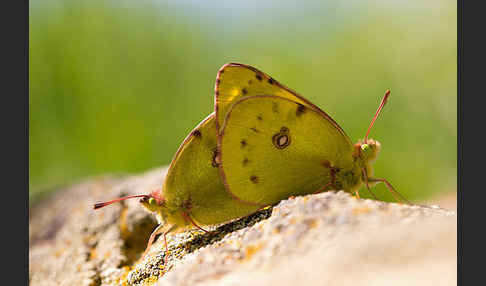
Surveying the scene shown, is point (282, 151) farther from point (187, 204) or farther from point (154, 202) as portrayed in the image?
point (154, 202)

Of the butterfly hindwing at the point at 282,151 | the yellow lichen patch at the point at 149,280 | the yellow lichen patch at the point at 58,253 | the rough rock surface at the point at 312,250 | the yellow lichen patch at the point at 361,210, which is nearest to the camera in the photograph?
the rough rock surface at the point at 312,250

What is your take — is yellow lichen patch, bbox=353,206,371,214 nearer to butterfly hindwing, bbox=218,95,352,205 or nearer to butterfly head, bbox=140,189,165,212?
butterfly hindwing, bbox=218,95,352,205

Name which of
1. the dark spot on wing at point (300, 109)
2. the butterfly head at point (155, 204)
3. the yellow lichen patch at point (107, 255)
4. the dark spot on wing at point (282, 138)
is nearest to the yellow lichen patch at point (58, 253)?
the yellow lichen patch at point (107, 255)

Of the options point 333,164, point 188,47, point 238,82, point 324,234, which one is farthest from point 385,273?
point 188,47

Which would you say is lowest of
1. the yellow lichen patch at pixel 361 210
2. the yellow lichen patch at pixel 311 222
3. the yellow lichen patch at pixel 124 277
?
the yellow lichen patch at pixel 124 277

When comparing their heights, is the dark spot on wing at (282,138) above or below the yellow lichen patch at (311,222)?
above

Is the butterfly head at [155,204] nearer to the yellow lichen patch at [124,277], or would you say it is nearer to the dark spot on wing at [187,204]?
the dark spot on wing at [187,204]

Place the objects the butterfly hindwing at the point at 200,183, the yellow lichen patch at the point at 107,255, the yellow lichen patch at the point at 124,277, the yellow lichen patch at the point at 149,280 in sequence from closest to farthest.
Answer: the yellow lichen patch at the point at 149,280 → the butterfly hindwing at the point at 200,183 → the yellow lichen patch at the point at 124,277 → the yellow lichen patch at the point at 107,255

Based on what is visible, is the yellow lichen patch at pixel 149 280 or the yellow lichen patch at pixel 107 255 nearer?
the yellow lichen patch at pixel 149 280

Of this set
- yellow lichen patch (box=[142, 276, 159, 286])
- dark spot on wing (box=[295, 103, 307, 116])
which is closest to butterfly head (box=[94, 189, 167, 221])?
yellow lichen patch (box=[142, 276, 159, 286])
